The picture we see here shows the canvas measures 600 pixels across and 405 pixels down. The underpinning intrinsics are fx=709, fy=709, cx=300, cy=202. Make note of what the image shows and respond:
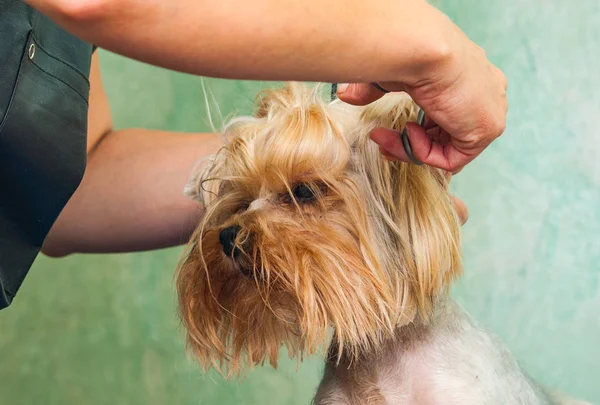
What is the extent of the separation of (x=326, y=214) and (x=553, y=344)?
0.87 meters

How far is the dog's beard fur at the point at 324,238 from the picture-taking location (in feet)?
2.79

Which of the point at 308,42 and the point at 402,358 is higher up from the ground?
the point at 308,42

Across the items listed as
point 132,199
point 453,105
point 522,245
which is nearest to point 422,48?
point 453,105

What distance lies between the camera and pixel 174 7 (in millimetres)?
469

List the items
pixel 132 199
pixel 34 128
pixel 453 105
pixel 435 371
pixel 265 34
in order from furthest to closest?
1. pixel 132 199
2. pixel 435 371
3. pixel 34 128
4. pixel 453 105
5. pixel 265 34

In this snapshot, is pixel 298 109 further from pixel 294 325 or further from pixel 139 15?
pixel 139 15

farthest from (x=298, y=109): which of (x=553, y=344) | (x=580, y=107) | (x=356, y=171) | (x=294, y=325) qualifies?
(x=553, y=344)

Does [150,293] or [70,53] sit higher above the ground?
[70,53]

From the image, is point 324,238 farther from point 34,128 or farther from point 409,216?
point 34,128

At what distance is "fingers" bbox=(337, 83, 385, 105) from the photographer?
29.9 inches

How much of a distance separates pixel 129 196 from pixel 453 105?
2.26 feet

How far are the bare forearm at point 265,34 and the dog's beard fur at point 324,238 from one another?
0.26m

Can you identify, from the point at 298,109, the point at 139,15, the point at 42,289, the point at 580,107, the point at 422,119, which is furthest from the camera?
the point at 42,289

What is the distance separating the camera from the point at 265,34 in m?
0.50
